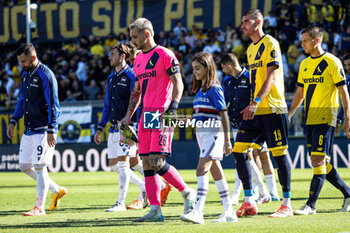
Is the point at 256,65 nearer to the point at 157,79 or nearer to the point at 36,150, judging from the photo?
the point at 157,79

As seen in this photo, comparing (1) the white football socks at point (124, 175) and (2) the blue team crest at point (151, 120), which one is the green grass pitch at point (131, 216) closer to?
(1) the white football socks at point (124, 175)

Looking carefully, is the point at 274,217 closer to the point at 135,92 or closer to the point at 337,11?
the point at 135,92

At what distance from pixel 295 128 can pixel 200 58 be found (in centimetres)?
1190

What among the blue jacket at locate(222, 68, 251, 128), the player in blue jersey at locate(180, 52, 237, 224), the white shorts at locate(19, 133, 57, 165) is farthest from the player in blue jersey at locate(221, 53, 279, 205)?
the white shorts at locate(19, 133, 57, 165)

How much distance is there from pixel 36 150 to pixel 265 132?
11.9ft

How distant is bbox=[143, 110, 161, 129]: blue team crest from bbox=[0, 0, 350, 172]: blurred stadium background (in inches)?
471

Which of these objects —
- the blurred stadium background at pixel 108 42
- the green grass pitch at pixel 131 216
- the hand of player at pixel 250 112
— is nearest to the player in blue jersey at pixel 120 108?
the green grass pitch at pixel 131 216

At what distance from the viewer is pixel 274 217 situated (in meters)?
7.53

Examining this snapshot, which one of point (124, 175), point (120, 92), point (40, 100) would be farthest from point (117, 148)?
point (40, 100)

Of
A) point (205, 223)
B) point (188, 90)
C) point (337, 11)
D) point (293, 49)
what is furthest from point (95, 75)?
point (205, 223)

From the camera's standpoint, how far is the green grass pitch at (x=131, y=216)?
671cm

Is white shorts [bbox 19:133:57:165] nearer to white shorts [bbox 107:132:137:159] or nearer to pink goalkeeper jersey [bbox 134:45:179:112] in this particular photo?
white shorts [bbox 107:132:137:159]

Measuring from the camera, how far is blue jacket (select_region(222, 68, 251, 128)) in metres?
9.74

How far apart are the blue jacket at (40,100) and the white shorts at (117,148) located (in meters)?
1.07
